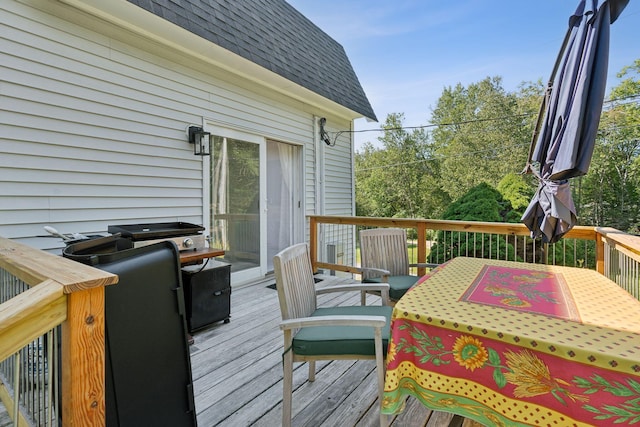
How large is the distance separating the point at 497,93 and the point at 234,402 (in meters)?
17.0

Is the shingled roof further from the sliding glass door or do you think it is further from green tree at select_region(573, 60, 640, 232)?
green tree at select_region(573, 60, 640, 232)

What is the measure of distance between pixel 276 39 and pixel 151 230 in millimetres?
3362

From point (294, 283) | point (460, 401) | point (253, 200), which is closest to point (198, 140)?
point (253, 200)

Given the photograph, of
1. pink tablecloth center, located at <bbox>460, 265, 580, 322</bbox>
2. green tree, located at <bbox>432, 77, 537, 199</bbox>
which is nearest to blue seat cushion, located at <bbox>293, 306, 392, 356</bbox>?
pink tablecloth center, located at <bbox>460, 265, 580, 322</bbox>

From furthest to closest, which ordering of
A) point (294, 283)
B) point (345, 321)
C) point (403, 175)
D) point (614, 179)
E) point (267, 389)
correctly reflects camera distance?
point (403, 175) < point (614, 179) < point (267, 389) < point (294, 283) < point (345, 321)

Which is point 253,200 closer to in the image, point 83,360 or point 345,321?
point 345,321

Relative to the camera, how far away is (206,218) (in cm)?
395

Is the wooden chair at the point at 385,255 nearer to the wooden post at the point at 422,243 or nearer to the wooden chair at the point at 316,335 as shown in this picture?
the wooden post at the point at 422,243

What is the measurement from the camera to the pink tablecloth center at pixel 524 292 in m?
1.35

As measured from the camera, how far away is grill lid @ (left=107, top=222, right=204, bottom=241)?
2488 mm

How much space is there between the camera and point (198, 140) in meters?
3.75

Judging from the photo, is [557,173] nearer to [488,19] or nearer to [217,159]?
[217,159]

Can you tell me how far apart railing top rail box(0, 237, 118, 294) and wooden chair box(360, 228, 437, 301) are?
6.97 ft

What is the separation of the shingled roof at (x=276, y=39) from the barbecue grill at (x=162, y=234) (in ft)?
6.34
